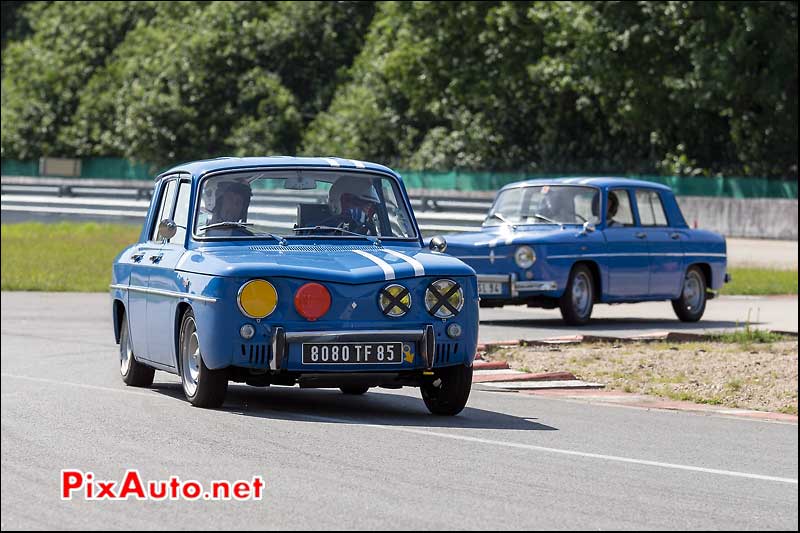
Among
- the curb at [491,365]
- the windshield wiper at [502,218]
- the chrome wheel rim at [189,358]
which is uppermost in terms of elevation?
the windshield wiper at [502,218]

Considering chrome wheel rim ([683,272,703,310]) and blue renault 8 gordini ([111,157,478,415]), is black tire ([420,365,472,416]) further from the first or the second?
chrome wheel rim ([683,272,703,310])

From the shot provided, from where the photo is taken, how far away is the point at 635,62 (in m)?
49.7

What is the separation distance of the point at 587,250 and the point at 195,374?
9580 mm

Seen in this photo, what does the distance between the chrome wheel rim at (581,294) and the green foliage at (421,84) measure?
26.7 metres

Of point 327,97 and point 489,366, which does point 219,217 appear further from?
point 327,97

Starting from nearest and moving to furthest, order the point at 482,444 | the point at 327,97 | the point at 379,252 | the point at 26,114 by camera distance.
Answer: the point at 482,444
the point at 379,252
the point at 327,97
the point at 26,114

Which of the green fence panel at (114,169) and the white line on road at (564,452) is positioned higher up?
the green fence panel at (114,169)

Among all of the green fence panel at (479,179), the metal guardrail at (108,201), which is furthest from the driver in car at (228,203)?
the green fence panel at (479,179)

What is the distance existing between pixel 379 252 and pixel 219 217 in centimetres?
120

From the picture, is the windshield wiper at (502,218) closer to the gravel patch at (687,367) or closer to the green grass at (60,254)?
the gravel patch at (687,367)

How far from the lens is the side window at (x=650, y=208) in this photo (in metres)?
21.0

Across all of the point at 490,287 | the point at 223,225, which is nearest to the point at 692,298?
the point at 490,287

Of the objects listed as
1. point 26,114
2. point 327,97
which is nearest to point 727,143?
point 327,97

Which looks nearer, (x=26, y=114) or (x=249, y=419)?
(x=249, y=419)
